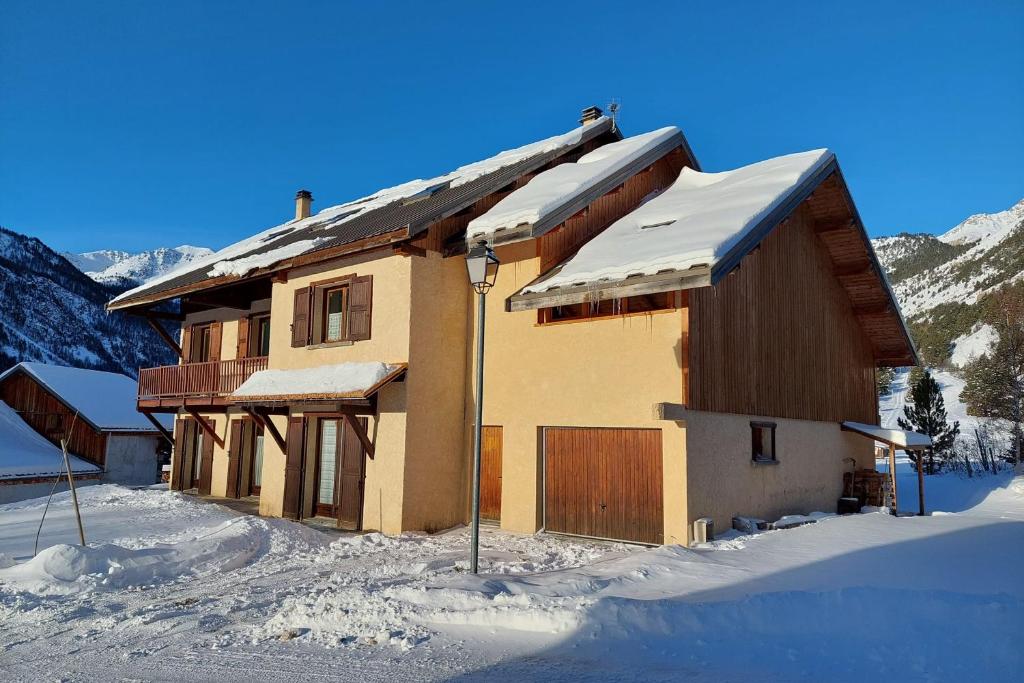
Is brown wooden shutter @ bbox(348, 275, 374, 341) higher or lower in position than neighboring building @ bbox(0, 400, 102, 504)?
higher

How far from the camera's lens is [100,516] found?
1462cm

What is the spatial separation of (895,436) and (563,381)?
8.83m

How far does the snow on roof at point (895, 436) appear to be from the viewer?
1585 centimetres

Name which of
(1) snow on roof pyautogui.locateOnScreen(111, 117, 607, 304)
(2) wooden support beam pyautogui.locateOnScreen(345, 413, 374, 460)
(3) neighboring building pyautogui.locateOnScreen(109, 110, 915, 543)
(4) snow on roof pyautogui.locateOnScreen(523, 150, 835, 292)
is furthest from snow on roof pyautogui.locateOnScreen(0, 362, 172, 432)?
(4) snow on roof pyautogui.locateOnScreen(523, 150, 835, 292)

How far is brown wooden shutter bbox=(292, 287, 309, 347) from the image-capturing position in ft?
49.0

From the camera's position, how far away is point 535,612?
5977 mm

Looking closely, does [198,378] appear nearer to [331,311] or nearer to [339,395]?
[331,311]

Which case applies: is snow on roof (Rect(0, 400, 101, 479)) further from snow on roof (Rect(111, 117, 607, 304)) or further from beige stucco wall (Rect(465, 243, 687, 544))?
beige stucco wall (Rect(465, 243, 687, 544))

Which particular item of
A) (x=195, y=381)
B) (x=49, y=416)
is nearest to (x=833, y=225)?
(x=195, y=381)

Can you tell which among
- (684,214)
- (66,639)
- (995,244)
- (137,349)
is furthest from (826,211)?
(995,244)

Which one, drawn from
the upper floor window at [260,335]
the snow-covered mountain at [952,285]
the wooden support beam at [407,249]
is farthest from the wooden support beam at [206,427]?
the snow-covered mountain at [952,285]

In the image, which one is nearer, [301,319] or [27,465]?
[301,319]

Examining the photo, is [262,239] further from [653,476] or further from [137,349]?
[137,349]

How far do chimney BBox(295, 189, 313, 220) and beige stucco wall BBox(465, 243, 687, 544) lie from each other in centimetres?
1399
